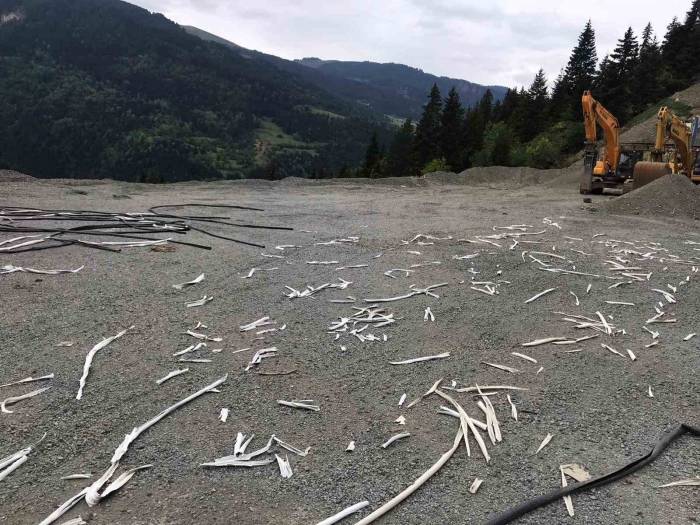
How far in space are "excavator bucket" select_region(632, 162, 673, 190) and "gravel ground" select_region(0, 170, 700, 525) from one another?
41.8 feet

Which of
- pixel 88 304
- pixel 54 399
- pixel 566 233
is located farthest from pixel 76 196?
pixel 566 233

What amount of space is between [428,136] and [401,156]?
4276 mm

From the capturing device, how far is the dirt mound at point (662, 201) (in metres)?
16.2

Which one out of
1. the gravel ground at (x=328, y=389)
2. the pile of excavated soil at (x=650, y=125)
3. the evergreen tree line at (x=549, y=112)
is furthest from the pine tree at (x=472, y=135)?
the gravel ground at (x=328, y=389)

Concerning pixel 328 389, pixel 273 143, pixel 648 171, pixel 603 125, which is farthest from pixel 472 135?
pixel 273 143

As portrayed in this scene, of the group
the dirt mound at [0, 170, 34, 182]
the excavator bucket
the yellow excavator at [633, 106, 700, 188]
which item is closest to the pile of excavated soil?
the yellow excavator at [633, 106, 700, 188]

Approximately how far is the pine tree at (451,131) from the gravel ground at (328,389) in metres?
48.5

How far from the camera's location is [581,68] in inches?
2301

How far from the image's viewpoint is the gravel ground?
3078 mm

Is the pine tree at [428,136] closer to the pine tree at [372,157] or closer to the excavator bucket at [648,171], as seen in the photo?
the pine tree at [372,157]

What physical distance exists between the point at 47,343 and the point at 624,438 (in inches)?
213

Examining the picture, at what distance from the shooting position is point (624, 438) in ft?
12.5

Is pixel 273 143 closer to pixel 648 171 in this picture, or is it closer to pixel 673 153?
pixel 673 153

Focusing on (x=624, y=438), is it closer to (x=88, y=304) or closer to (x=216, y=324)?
(x=216, y=324)
